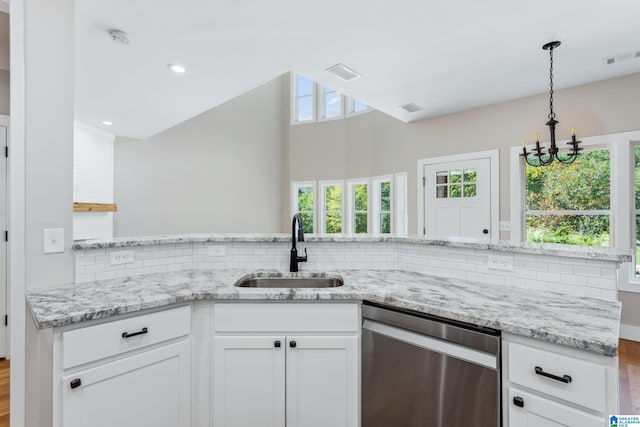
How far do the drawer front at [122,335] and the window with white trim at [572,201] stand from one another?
3.85m

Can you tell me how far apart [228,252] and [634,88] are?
399 centimetres

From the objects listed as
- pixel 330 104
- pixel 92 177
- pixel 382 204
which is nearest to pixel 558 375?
pixel 382 204

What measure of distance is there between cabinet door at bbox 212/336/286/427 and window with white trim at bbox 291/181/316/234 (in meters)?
5.28

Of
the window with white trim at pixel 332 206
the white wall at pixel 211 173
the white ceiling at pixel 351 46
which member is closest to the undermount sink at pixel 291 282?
the white ceiling at pixel 351 46

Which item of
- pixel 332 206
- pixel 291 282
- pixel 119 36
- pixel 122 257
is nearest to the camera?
pixel 122 257

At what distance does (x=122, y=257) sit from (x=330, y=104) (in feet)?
18.4

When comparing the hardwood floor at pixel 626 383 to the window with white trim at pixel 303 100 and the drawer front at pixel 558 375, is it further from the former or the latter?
the window with white trim at pixel 303 100

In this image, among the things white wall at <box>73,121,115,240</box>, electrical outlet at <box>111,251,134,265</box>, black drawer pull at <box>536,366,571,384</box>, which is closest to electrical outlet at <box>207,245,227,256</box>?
electrical outlet at <box>111,251,134,265</box>

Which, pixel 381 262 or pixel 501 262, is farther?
pixel 381 262

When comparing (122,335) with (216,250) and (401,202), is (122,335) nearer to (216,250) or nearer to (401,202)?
(216,250)

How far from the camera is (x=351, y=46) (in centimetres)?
253

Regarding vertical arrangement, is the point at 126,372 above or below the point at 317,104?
below

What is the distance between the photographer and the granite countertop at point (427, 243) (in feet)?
4.60

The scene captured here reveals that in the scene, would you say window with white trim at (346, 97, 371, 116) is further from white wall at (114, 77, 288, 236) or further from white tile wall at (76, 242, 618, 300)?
white tile wall at (76, 242, 618, 300)
